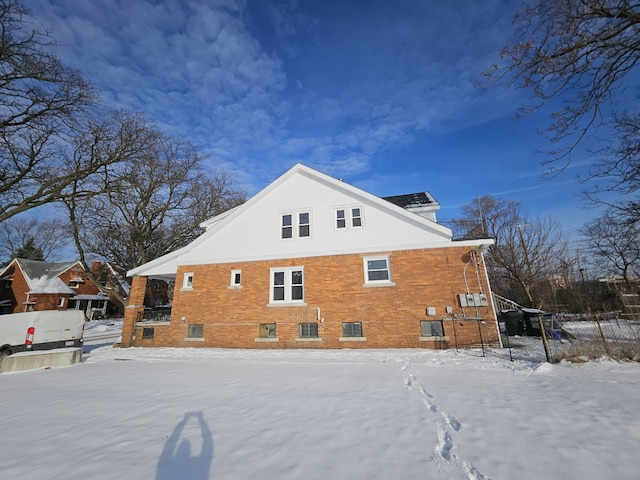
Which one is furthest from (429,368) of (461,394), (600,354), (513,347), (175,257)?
(175,257)

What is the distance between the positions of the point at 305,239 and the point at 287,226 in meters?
1.34

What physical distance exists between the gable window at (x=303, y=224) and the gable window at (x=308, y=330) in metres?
4.41

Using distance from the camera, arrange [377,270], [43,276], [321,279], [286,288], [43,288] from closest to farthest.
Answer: [377,270] < [321,279] < [286,288] < [43,288] < [43,276]

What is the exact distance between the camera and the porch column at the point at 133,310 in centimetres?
1500

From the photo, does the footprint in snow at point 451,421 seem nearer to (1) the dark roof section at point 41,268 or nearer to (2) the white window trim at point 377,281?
(2) the white window trim at point 377,281

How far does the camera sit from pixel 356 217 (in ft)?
44.2

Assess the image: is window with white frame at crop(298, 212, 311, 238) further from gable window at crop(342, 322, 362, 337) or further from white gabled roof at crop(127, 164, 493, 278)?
gable window at crop(342, 322, 362, 337)

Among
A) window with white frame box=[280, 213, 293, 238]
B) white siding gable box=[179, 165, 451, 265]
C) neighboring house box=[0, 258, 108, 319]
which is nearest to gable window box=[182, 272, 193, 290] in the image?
white siding gable box=[179, 165, 451, 265]

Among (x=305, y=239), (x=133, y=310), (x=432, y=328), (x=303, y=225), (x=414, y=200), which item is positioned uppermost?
(x=414, y=200)

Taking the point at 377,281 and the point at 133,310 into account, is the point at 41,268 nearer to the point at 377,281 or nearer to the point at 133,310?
the point at 133,310

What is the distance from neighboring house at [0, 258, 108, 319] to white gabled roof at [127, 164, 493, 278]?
29.8m

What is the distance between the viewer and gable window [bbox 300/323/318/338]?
1259 centimetres

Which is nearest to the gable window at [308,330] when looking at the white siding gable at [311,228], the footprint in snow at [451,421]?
the white siding gable at [311,228]

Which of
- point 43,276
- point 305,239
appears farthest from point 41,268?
point 305,239
